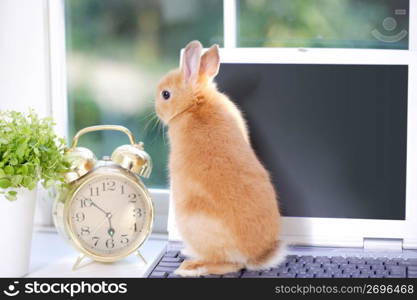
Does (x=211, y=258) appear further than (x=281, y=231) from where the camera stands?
No

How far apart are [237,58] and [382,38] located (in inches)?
11.8

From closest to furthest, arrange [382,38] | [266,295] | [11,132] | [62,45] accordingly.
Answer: [266,295], [11,132], [382,38], [62,45]

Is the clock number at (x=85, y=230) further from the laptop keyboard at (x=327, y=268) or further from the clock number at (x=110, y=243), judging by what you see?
the laptop keyboard at (x=327, y=268)

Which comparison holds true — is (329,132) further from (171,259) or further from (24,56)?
(24,56)

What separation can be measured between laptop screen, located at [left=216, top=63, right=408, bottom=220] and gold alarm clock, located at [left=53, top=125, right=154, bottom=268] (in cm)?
22

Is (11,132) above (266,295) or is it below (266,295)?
above

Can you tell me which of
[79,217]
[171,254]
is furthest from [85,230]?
[171,254]

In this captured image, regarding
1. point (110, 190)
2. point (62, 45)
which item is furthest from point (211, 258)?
point (62, 45)

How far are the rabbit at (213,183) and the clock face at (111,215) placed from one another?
0.12 metres

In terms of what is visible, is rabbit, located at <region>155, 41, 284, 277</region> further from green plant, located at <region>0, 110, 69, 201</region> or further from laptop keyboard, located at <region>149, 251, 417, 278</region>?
green plant, located at <region>0, 110, 69, 201</region>

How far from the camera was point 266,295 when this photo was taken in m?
1.12

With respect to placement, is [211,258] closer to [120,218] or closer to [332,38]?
[120,218]

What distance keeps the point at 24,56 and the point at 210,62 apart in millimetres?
502

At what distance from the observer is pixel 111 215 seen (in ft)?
4.30
